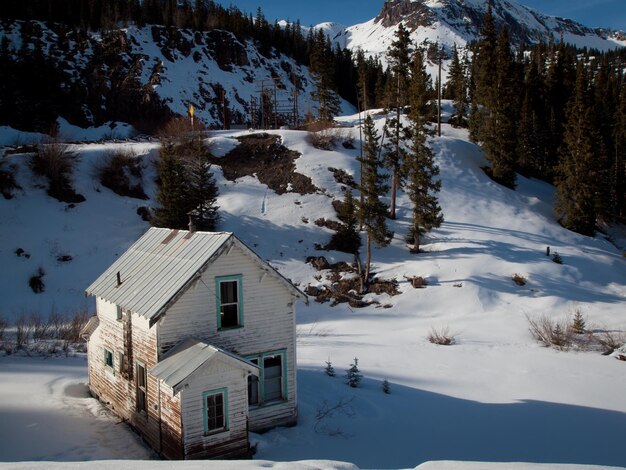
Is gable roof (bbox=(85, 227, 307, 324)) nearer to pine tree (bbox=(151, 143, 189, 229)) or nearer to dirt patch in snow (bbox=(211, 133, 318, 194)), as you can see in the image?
pine tree (bbox=(151, 143, 189, 229))

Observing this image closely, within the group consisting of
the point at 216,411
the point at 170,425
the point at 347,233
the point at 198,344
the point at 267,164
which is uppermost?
the point at 267,164

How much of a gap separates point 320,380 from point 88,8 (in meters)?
80.9

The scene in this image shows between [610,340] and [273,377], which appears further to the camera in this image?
[610,340]

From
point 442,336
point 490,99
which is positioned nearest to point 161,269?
point 442,336

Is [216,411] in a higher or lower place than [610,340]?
higher

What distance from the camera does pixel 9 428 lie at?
12.3 m

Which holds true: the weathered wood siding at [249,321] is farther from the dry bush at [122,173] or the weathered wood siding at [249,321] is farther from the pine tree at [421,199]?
the dry bush at [122,173]

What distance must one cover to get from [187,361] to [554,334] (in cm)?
1729

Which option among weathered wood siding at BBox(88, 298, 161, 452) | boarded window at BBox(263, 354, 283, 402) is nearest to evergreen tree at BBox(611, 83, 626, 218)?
boarded window at BBox(263, 354, 283, 402)

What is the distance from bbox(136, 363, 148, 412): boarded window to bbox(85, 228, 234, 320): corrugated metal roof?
5.72ft

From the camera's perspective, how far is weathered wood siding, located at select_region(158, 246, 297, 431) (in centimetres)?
1182

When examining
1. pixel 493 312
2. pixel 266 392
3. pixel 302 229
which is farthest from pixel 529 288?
pixel 266 392

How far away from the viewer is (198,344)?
37.2ft

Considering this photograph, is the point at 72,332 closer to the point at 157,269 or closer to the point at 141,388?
the point at 141,388
